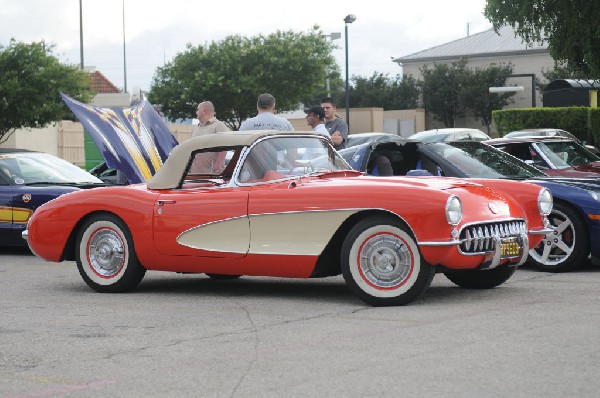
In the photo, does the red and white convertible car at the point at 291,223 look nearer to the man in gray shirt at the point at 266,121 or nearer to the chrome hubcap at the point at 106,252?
the chrome hubcap at the point at 106,252

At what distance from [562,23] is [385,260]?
14337mm

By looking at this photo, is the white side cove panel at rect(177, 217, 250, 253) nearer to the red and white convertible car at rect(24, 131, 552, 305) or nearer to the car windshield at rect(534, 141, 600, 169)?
the red and white convertible car at rect(24, 131, 552, 305)

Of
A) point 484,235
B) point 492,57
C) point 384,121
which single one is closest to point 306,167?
point 484,235

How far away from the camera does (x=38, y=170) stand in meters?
15.0

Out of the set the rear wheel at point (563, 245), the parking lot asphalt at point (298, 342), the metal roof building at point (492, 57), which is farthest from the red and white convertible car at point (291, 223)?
the metal roof building at point (492, 57)

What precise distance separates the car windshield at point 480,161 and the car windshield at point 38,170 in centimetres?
512

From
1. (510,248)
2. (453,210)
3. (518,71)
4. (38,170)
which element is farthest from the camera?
(518,71)

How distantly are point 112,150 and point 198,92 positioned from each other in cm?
4658

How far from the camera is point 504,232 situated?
8883mm

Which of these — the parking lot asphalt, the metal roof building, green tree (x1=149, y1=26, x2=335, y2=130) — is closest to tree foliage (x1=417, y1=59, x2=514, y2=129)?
the metal roof building

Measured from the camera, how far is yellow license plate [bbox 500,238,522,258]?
8828 mm

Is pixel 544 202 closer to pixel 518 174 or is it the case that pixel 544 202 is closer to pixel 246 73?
pixel 518 174

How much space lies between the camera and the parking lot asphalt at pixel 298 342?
229 inches

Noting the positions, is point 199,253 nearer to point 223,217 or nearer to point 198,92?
point 223,217
